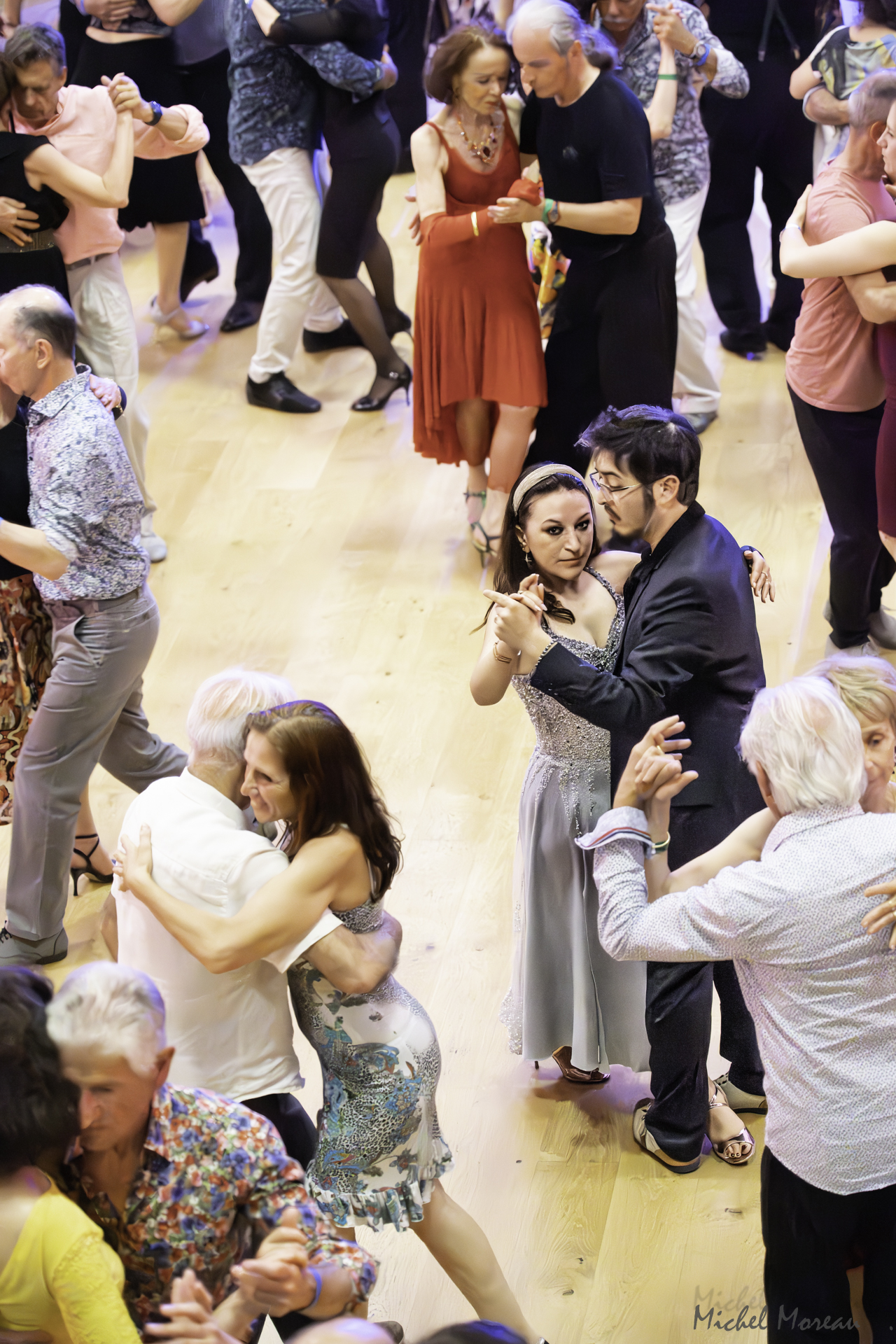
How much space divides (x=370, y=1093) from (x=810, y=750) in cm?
92

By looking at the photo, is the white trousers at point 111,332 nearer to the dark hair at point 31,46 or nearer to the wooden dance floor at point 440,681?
the wooden dance floor at point 440,681

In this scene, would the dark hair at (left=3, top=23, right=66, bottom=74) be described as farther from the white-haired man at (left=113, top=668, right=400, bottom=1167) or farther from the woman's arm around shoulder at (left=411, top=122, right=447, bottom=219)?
the white-haired man at (left=113, top=668, right=400, bottom=1167)

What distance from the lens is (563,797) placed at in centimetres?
296

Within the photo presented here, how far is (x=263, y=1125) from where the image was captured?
199 cm

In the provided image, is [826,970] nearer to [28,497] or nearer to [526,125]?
[28,497]

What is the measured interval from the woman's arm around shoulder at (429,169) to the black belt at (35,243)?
3.73 feet

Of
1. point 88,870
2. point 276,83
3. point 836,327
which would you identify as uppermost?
point 276,83

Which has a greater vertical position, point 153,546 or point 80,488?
point 80,488

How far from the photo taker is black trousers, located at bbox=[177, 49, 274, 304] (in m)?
6.04

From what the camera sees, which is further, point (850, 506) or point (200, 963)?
point (850, 506)

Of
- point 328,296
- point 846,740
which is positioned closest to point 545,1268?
point 846,740

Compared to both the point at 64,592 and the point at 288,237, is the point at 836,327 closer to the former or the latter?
the point at 64,592

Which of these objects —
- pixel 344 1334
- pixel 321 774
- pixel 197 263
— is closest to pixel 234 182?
pixel 197 263

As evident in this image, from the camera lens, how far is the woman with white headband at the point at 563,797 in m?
2.90
